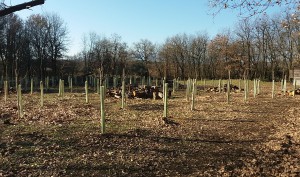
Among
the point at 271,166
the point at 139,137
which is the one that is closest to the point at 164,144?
the point at 139,137

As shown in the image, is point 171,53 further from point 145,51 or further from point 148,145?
point 148,145

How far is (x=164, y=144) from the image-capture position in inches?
344

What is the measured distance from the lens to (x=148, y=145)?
8578 mm

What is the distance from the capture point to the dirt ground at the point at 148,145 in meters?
6.88

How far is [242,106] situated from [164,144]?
28.8 ft

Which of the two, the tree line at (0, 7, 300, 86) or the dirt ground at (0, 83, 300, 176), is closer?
the dirt ground at (0, 83, 300, 176)

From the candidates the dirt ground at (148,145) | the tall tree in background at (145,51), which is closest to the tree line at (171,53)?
the tall tree in background at (145,51)

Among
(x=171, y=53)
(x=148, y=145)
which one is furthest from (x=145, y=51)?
(x=148, y=145)

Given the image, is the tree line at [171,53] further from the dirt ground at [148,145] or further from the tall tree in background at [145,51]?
the dirt ground at [148,145]

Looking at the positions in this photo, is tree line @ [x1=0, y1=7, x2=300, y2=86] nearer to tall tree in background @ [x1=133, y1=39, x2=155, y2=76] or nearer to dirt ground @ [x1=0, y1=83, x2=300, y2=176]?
tall tree in background @ [x1=133, y1=39, x2=155, y2=76]

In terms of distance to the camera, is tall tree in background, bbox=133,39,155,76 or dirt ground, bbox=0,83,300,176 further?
tall tree in background, bbox=133,39,155,76

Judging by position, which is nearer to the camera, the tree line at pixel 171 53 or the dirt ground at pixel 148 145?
the dirt ground at pixel 148 145

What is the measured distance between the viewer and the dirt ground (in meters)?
6.88

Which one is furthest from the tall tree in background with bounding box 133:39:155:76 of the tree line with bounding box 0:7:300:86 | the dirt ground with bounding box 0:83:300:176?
the dirt ground with bounding box 0:83:300:176
